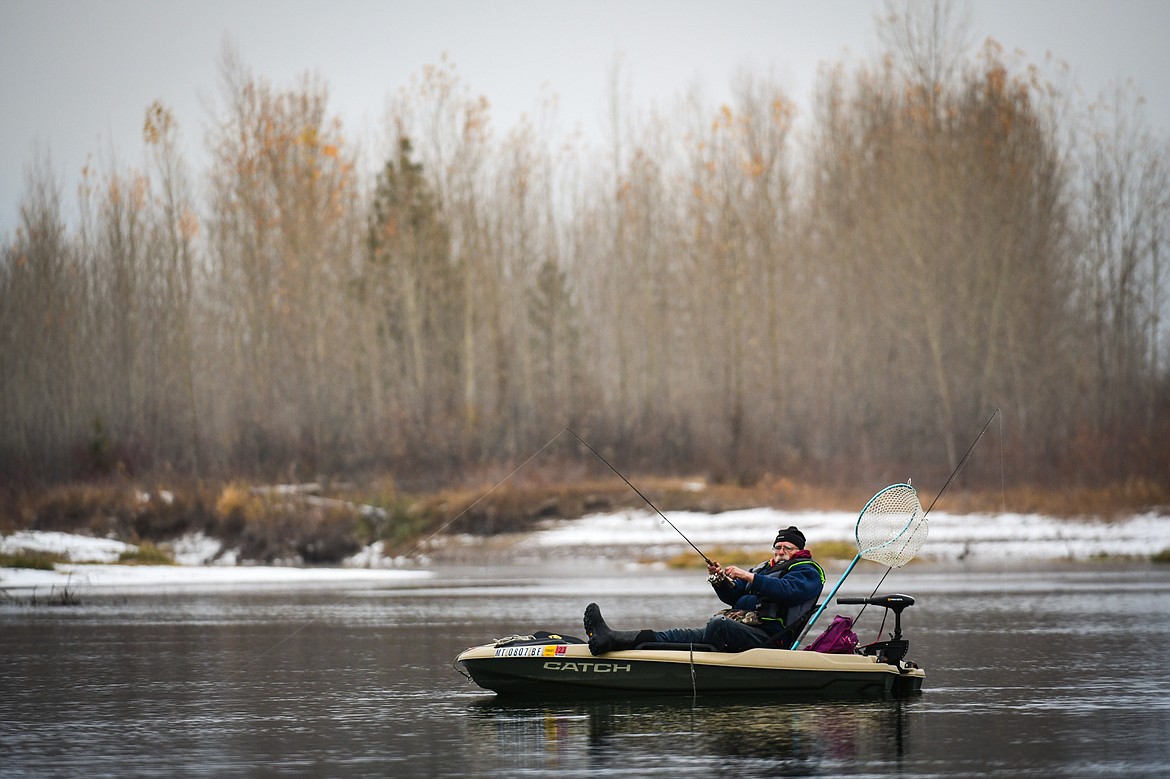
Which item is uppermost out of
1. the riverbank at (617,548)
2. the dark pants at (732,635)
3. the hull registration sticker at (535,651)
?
the riverbank at (617,548)

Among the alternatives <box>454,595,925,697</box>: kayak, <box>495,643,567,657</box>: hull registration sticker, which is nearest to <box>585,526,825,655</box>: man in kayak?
<box>454,595,925,697</box>: kayak

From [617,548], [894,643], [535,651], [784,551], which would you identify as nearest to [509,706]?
[535,651]

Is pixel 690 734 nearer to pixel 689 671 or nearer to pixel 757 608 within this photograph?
pixel 689 671

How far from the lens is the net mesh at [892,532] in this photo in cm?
1399

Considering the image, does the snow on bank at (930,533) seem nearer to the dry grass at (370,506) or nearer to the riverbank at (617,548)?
the riverbank at (617,548)

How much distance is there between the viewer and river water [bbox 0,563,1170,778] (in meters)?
10.9

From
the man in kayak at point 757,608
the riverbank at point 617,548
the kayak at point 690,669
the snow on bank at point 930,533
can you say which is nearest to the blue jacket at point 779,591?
the man in kayak at point 757,608

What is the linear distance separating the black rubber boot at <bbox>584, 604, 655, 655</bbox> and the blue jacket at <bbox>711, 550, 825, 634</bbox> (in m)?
0.89

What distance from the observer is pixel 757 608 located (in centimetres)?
1388

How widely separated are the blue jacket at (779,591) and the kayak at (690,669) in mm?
331

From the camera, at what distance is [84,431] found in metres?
53.0

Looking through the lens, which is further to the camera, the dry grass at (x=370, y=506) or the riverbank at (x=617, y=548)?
the dry grass at (x=370, y=506)

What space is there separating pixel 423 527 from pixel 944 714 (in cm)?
3044

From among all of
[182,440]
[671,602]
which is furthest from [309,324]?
[671,602]
